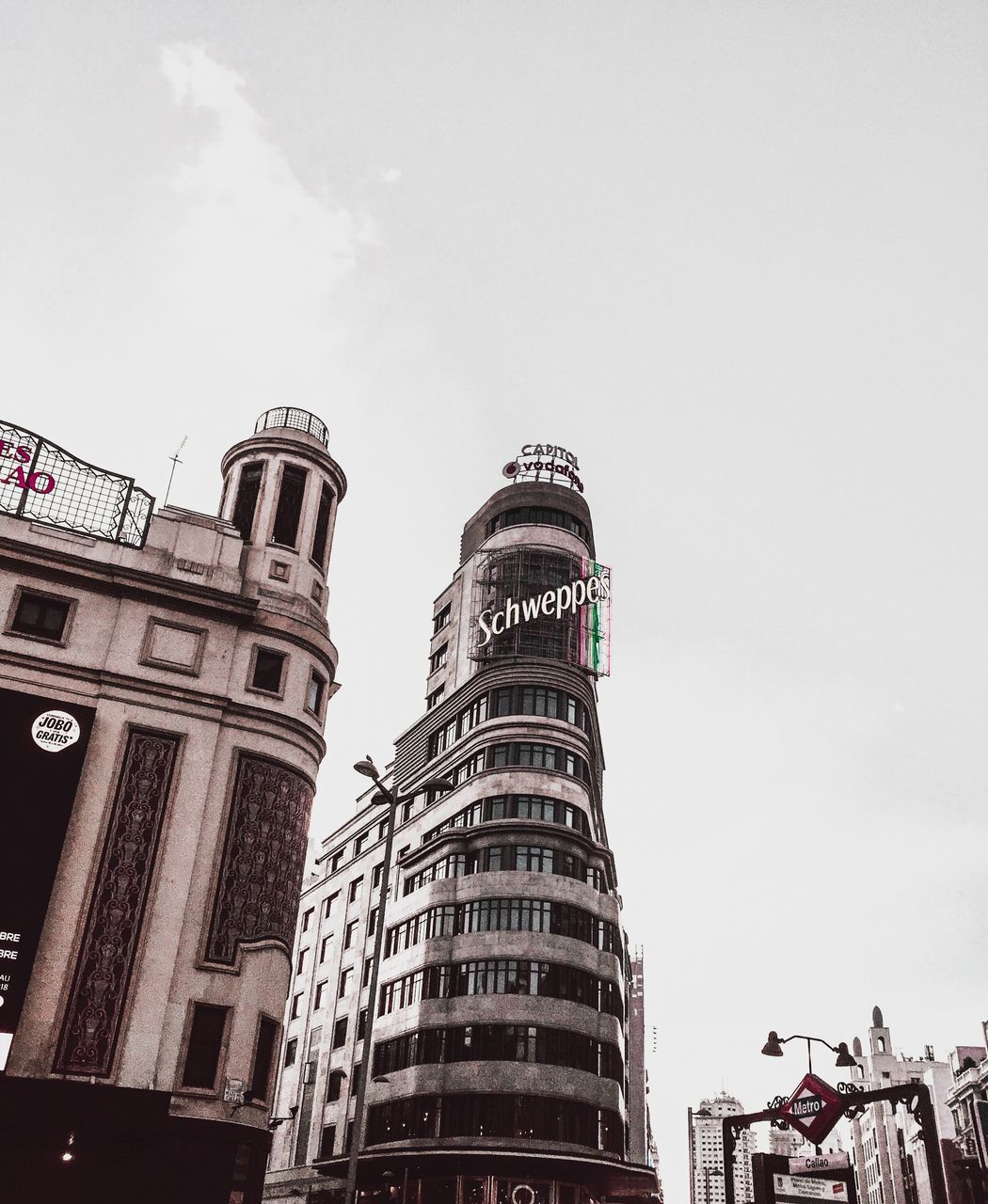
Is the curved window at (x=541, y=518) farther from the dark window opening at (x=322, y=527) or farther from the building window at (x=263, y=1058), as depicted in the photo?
the building window at (x=263, y=1058)

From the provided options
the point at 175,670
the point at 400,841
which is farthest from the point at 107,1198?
the point at 400,841

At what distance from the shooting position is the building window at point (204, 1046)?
96.7 ft

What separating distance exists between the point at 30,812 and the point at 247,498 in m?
15.0

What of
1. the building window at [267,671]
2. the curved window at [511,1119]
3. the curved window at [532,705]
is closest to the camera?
the building window at [267,671]

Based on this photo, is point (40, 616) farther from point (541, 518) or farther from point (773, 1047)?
point (541, 518)

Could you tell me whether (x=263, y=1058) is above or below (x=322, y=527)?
below

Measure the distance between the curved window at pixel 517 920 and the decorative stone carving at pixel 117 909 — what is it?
23.9 meters

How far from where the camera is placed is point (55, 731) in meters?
31.5

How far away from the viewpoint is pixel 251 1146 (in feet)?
97.5

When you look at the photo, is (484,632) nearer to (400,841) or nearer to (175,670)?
(400,841)

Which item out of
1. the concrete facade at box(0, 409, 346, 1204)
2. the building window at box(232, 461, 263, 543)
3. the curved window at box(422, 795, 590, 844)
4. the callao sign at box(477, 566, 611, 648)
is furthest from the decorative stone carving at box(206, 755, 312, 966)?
the callao sign at box(477, 566, 611, 648)

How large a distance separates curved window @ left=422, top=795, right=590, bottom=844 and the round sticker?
88.6ft

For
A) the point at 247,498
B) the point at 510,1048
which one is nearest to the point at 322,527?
the point at 247,498

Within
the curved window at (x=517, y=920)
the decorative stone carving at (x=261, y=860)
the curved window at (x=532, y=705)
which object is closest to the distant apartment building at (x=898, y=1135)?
the curved window at (x=517, y=920)
